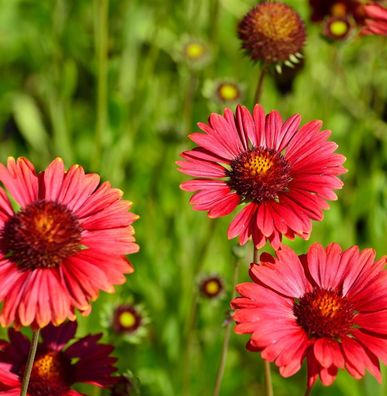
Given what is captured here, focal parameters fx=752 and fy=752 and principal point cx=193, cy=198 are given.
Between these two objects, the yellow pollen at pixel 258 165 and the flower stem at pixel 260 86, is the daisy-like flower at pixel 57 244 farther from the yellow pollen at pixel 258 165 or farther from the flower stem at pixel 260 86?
the flower stem at pixel 260 86

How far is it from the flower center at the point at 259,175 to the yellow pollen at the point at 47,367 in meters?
0.42

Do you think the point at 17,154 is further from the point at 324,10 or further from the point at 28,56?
the point at 324,10

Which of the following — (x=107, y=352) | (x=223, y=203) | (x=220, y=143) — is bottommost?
(x=107, y=352)

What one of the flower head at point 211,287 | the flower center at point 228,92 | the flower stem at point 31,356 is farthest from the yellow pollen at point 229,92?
the flower stem at point 31,356

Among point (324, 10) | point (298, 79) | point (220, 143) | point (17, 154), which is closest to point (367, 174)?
point (298, 79)

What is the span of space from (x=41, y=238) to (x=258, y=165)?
42cm

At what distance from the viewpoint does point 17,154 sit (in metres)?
2.80

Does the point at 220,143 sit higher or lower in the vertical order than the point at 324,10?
lower

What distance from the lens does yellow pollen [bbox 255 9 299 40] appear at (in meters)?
1.58

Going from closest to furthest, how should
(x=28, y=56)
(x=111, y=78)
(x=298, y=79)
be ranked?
(x=111, y=78)
(x=298, y=79)
(x=28, y=56)

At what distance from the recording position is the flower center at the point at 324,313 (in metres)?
1.13

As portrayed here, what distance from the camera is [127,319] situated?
1.51m

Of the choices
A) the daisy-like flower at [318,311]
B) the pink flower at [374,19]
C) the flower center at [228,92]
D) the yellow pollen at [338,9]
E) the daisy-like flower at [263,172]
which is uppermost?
the yellow pollen at [338,9]

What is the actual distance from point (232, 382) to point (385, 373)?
1.32 feet
